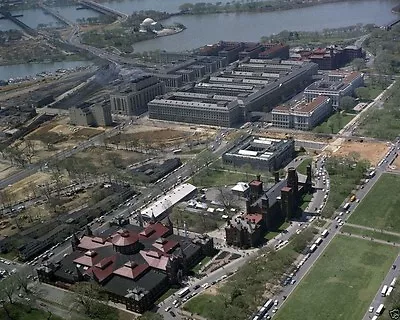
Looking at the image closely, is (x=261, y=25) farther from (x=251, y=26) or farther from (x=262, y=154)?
(x=262, y=154)

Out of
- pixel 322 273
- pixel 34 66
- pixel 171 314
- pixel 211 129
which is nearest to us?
pixel 171 314

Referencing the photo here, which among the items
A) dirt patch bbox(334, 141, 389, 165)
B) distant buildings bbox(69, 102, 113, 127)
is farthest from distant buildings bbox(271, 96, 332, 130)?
distant buildings bbox(69, 102, 113, 127)

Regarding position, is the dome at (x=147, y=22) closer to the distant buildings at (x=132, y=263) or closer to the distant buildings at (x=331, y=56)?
the distant buildings at (x=331, y=56)

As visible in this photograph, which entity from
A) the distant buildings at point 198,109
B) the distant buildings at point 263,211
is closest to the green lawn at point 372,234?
the distant buildings at point 263,211

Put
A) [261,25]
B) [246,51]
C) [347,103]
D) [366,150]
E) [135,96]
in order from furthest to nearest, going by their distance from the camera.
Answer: [261,25] → [246,51] → [135,96] → [347,103] → [366,150]

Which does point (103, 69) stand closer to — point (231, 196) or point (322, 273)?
point (231, 196)

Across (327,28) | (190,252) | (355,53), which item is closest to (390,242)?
(190,252)

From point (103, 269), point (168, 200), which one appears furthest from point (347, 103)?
point (103, 269)
